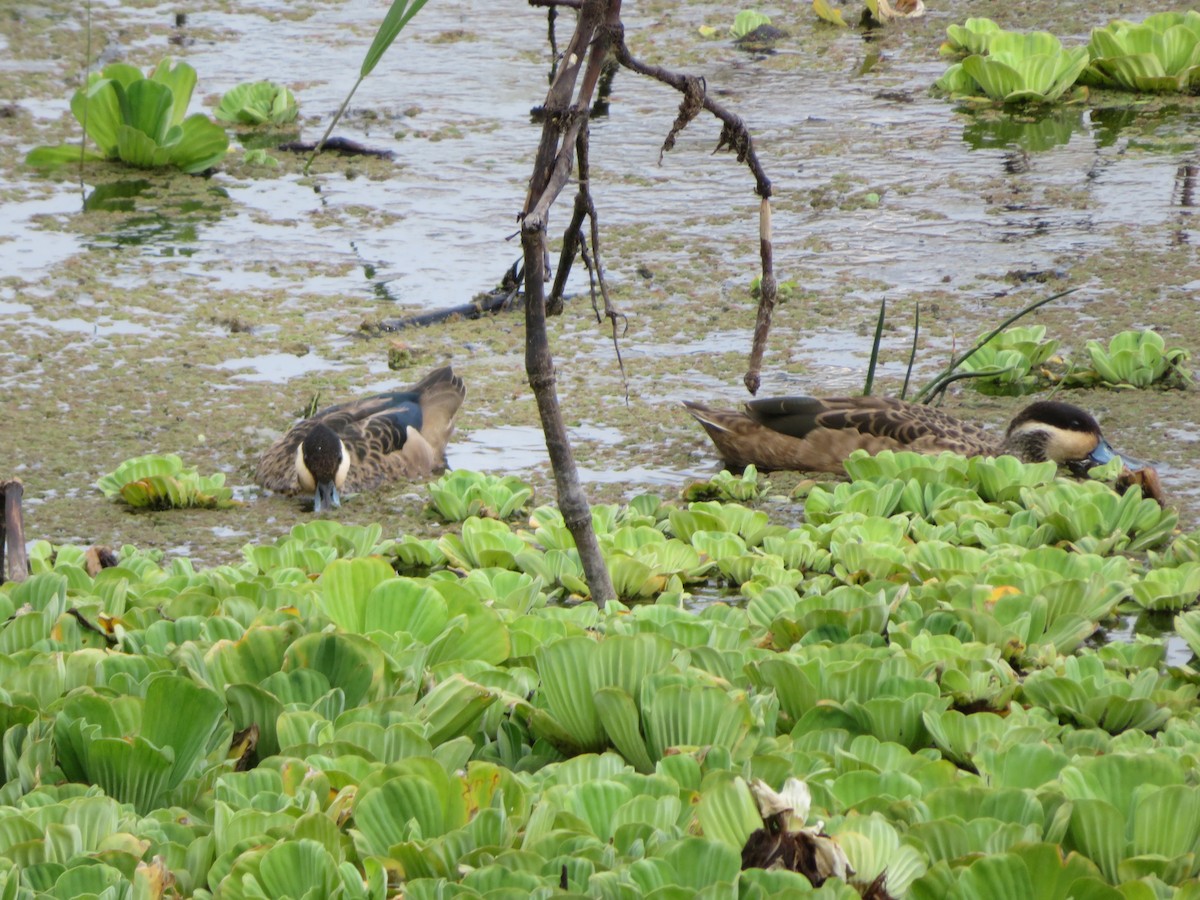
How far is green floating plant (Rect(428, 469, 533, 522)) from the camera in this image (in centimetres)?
563

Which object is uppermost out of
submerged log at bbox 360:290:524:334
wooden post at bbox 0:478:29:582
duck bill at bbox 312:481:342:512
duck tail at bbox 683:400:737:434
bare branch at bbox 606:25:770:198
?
bare branch at bbox 606:25:770:198

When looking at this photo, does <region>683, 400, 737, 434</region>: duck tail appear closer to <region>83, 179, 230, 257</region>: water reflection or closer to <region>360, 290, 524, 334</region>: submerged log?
<region>360, 290, 524, 334</region>: submerged log

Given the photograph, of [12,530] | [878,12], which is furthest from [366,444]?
[878,12]

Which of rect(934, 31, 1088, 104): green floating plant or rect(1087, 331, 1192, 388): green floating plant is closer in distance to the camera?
rect(1087, 331, 1192, 388): green floating plant

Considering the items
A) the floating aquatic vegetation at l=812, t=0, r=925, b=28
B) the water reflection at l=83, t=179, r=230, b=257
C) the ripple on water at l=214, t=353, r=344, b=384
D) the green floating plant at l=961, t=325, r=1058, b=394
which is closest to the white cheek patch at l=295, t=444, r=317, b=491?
the ripple on water at l=214, t=353, r=344, b=384

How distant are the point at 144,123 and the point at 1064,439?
6.55m

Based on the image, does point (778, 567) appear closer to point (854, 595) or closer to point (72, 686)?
point (854, 595)

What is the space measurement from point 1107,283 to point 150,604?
6.00 meters

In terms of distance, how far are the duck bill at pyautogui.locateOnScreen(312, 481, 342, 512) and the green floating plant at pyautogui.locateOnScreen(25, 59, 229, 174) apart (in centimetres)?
465

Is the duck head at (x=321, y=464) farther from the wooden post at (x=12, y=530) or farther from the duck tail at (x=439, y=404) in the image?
the wooden post at (x=12, y=530)

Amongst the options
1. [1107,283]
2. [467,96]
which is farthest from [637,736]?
[467,96]

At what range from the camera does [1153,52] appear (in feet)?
A: 36.6

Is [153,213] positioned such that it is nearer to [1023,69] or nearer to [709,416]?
[709,416]

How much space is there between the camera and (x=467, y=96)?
12.1m
